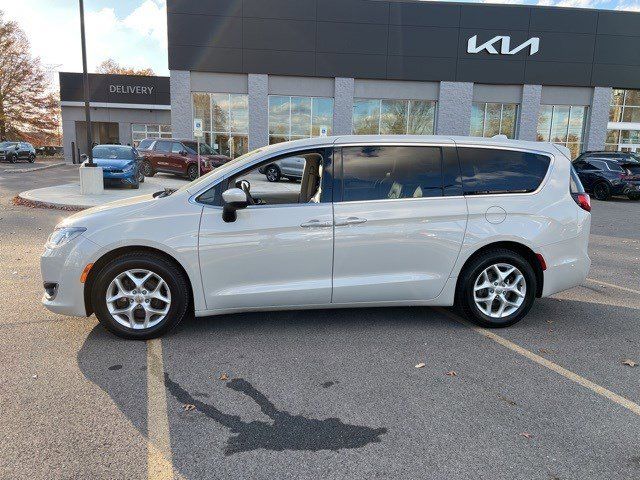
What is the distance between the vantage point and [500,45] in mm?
25266

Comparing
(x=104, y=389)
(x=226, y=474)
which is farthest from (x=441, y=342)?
(x=104, y=389)

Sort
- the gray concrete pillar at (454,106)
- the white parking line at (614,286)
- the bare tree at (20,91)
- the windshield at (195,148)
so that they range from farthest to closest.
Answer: the bare tree at (20,91)
the gray concrete pillar at (454,106)
the windshield at (195,148)
the white parking line at (614,286)

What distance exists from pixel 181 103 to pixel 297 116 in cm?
612

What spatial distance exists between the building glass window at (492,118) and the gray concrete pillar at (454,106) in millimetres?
836

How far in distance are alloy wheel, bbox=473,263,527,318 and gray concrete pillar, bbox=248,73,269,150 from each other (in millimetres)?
21981

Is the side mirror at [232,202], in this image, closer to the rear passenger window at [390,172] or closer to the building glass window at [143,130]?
the rear passenger window at [390,172]

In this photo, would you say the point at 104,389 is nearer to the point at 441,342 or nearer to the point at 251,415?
the point at 251,415

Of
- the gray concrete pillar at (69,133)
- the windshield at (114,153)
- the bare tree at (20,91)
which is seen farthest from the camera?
the bare tree at (20,91)

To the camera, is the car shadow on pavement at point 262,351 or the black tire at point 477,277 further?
the black tire at point 477,277

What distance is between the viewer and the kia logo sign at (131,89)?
121ft

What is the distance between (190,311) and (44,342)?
1.23 m

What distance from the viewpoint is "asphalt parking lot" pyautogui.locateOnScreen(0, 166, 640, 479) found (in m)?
2.57

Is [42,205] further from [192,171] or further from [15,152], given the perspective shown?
[15,152]

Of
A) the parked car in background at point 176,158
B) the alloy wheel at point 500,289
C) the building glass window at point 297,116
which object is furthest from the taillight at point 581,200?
the building glass window at point 297,116
